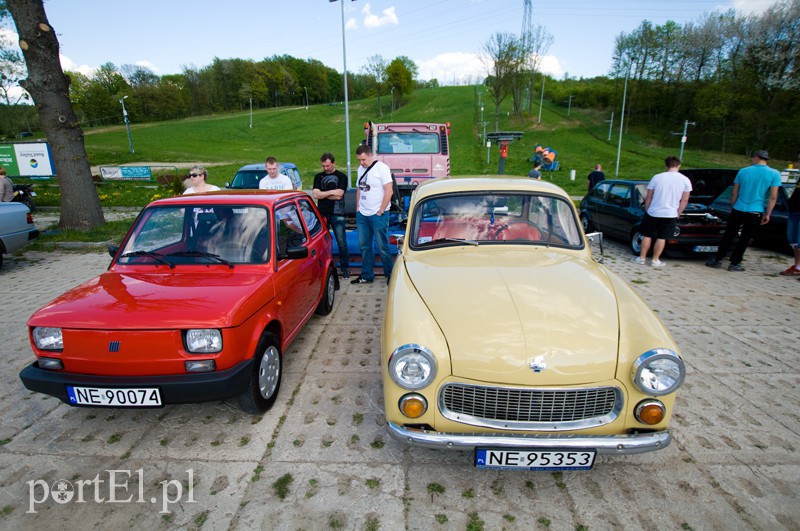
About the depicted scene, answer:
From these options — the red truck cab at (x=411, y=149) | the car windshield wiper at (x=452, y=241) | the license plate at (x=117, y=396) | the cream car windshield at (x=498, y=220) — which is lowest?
the license plate at (x=117, y=396)

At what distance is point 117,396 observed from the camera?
9.35 ft

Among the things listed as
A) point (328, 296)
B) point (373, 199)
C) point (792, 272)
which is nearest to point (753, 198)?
point (792, 272)

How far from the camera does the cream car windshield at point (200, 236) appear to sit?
3.76 m

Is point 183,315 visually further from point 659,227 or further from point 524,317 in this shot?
point 659,227

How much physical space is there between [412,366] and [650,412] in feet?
4.56

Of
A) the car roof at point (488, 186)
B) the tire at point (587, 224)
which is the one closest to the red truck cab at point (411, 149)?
the tire at point (587, 224)

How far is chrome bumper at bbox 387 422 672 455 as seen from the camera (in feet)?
7.55

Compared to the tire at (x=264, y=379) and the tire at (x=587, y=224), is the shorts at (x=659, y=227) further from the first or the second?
the tire at (x=264, y=379)

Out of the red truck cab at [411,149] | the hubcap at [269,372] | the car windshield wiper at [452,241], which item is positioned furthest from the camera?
the red truck cab at [411,149]

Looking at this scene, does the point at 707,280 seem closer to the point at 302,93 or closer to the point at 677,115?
the point at 677,115

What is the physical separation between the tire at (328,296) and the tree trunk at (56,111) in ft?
28.3

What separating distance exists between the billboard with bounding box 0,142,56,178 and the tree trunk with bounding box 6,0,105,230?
35.8 feet

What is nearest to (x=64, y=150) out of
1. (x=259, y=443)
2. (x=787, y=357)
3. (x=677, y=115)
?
(x=259, y=443)

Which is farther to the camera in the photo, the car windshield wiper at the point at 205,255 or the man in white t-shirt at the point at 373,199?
the man in white t-shirt at the point at 373,199
